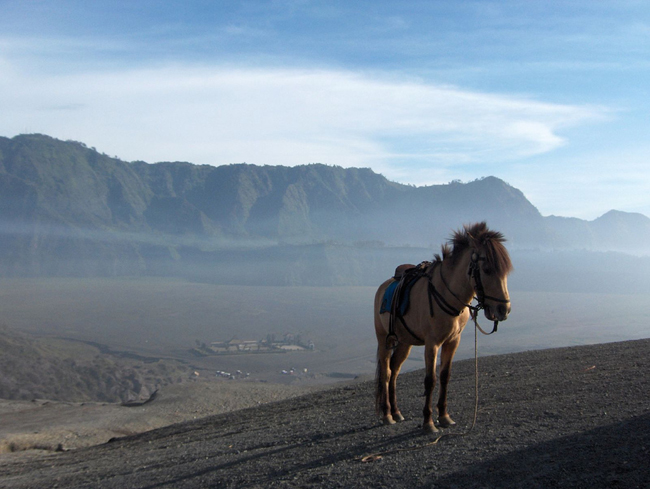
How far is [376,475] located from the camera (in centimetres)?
482

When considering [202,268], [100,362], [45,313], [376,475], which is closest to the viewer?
[376,475]

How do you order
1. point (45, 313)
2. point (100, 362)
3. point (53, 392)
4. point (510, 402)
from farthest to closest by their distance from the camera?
1. point (45, 313)
2. point (100, 362)
3. point (53, 392)
4. point (510, 402)

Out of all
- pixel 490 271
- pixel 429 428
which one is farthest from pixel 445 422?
pixel 490 271

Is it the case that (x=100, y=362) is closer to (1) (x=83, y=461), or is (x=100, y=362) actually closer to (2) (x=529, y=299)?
(1) (x=83, y=461)

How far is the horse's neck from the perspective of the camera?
18.6 ft

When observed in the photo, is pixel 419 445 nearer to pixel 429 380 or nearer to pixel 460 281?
pixel 429 380

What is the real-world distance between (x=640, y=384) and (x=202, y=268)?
642 feet

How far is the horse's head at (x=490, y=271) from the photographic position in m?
5.25

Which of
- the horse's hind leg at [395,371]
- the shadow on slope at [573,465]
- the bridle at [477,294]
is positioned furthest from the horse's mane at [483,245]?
the shadow on slope at [573,465]

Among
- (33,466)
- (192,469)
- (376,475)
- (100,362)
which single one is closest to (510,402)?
(376,475)

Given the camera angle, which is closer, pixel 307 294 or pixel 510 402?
pixel 510 402

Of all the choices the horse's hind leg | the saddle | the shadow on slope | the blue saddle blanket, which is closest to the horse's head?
the saddle

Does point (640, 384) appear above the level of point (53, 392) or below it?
above

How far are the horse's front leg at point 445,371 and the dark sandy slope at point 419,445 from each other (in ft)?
0.65
